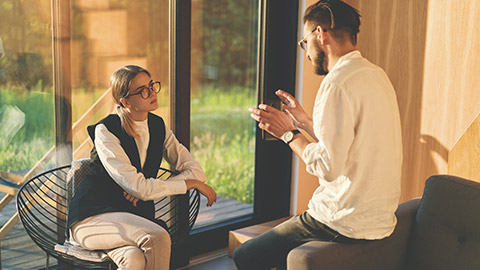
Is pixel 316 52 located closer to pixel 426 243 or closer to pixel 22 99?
pixel 426 243

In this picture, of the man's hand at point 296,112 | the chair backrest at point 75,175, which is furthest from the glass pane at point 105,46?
the man's hand at point 296,112

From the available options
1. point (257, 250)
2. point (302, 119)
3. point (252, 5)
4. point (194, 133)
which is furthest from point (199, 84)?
point (257, 250)

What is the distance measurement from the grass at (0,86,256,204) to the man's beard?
52.0 inches

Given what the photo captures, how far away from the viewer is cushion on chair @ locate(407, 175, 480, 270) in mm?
1985

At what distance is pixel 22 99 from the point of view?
2531 millimetres

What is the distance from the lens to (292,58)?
391 cm

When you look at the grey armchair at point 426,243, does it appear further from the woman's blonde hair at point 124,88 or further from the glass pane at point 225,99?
the glass pane at point 225,99

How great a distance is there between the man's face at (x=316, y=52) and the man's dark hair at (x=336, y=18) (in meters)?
0.05

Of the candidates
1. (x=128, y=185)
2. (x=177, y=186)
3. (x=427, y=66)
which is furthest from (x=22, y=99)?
(x=427, y=66)

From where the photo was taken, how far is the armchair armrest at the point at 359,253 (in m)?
1.86

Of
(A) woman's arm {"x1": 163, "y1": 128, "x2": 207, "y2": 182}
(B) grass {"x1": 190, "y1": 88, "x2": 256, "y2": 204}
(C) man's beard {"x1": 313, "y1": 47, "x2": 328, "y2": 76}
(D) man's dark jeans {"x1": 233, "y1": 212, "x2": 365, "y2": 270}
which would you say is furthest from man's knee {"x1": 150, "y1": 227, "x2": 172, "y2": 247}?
(B) grass {"x1": 190, "y1": 88, "x2": 256, "y2": 204}

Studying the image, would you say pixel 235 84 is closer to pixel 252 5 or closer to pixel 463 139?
pixel 252 5

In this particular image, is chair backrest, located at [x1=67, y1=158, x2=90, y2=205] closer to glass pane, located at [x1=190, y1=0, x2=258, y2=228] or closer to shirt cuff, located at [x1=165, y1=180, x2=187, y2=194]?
shirt cuff, located at [x1=165, y1=180, x2=187, y2=194]

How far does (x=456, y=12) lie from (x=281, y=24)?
1217 millimetres
